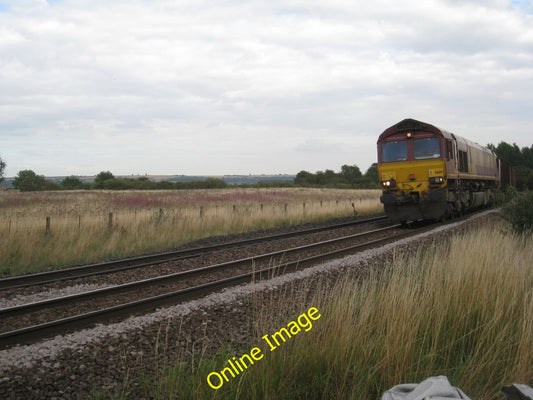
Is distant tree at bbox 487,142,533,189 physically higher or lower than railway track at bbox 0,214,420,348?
higher

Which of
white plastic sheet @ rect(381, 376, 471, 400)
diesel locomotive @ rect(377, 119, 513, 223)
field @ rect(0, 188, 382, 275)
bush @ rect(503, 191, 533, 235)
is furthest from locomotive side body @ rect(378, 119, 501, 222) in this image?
white plastic sheet @ rect(381, 376, 471, 400)

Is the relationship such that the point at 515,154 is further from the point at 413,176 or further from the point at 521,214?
the point at 521,214

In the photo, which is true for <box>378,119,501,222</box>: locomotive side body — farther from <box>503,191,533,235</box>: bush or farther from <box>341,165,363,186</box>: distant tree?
<box>341,165,363,186</box>: distant tree

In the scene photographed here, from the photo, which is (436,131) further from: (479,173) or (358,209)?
(358,209)

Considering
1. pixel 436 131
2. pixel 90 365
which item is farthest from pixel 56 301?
pixel 436 131

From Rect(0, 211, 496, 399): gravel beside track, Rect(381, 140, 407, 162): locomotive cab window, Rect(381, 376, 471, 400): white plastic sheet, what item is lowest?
Rect(0, 211, 496, 399): gravel beside track

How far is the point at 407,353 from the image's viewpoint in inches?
149

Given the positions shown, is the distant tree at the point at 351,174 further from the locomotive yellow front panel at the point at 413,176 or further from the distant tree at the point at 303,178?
the locomotive yellow front panel at the point at 413,176

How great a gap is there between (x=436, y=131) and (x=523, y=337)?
507 inches

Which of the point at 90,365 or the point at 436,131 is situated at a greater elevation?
the point at 436,131

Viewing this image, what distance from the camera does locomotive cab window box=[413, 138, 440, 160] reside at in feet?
51.7

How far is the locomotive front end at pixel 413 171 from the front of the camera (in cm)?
1563

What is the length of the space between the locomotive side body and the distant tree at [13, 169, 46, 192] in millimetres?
48420

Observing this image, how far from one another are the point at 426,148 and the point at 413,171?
949 mm
